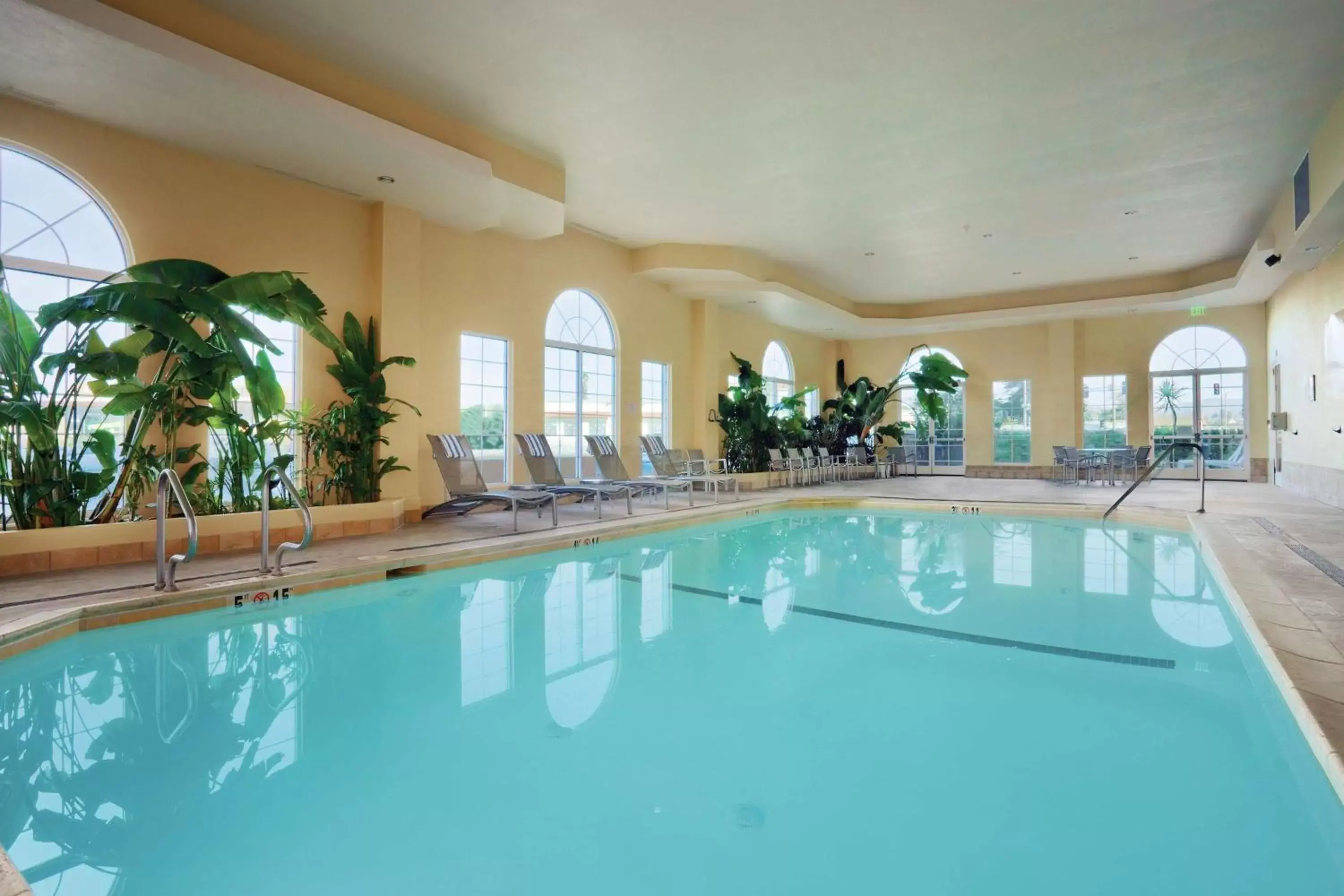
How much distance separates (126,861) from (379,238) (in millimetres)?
7231

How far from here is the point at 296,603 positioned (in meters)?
4.85

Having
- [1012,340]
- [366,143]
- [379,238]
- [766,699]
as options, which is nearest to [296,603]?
[766,699]

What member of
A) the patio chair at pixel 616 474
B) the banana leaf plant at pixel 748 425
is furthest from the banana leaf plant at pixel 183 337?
the banana leaf plant at pixel 748 425

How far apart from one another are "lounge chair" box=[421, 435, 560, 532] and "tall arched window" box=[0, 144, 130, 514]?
9.35ft

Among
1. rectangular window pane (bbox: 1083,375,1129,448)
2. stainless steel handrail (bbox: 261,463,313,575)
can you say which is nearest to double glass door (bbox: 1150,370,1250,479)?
rectangular window pane (bbox: 1083,375,1129,448)

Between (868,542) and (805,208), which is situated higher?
(805,208)

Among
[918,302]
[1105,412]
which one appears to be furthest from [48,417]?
[1105,412]

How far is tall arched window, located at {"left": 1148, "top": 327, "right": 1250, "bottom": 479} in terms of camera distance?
14789mm

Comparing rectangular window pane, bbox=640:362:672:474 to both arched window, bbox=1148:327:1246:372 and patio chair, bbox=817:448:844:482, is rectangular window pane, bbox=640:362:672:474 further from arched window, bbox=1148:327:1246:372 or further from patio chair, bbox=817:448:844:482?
arched window, bbox=1148:327:1246:372

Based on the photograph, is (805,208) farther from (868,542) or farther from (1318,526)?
(1318,526)

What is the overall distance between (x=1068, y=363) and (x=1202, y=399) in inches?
106

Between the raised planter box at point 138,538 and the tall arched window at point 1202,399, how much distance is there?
1649 centimetres

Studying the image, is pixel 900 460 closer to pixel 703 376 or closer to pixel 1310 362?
pixel 703 376

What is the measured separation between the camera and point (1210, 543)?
6188 millimetres
